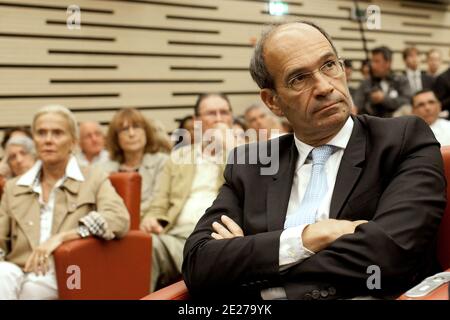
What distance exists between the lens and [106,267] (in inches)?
107

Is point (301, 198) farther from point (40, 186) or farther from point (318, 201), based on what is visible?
point (40, 186)

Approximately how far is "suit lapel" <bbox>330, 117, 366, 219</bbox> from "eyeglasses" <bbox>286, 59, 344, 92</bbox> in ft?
0.59

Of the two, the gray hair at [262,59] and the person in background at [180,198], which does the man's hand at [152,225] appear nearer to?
the person in background at [180,198]

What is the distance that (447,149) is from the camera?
1.66 meters

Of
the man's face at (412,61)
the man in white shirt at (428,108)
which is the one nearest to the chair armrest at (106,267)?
the man in white shirt at (428,108)

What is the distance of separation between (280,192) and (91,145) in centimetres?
321

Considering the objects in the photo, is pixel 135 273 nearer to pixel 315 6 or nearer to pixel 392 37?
pixel 315 6

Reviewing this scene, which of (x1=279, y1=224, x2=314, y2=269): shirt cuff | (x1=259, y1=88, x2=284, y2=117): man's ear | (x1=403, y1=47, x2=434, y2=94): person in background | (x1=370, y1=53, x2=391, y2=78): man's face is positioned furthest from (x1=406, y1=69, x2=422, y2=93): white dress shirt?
(x1=279, y1=224, x2=314, y2=269): shirt cuff

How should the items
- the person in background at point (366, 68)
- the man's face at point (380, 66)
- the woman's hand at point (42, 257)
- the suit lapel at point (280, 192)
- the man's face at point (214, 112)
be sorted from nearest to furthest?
the suit lapel at point (280, 192) → the woman's hand at point (42, 257) → the man's face at point (214, 112) → the man's face at point (380, 66) → the person in background at point (366, 68)

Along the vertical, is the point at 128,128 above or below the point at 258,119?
below

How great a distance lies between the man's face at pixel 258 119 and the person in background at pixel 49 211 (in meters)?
2.31

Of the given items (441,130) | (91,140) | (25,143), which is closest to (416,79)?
(441,130)

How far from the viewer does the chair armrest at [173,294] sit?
1510mm

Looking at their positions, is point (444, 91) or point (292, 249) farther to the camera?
point (444, 91)
